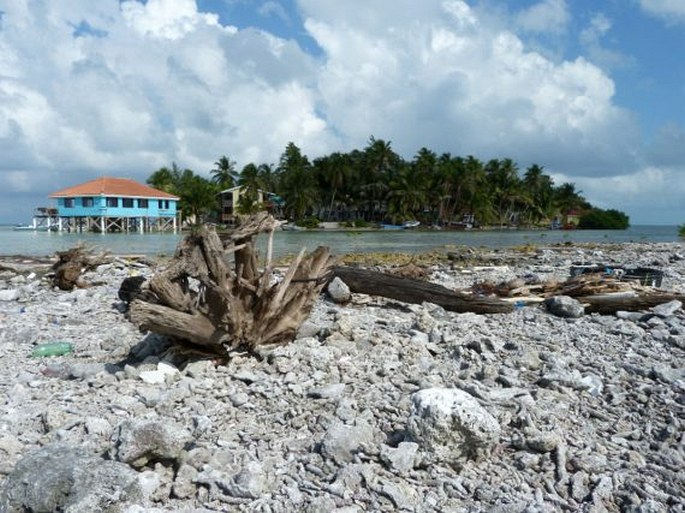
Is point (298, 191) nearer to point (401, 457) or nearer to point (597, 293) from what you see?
point (597, 293)

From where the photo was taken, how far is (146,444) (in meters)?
3.83

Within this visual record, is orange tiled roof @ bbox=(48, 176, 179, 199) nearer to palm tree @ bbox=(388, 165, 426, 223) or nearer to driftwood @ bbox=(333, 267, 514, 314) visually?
palm tree @ bbox=(388, 165, 426, 223)

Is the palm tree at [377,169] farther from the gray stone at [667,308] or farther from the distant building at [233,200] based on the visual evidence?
the gray stone at [667,308]

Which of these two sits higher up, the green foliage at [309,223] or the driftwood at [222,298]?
the driftwood at [222,298]

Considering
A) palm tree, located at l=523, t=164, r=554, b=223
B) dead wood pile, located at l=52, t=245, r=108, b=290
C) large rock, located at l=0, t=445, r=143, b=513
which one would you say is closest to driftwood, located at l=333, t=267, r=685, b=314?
large rock, located at l=0, t=445, r=143, b=513

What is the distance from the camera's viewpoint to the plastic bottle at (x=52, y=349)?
6.72m

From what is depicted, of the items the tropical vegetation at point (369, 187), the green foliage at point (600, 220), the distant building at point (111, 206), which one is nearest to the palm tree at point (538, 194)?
the tropical vegetation at point (369, 187)

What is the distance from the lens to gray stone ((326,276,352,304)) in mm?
9711

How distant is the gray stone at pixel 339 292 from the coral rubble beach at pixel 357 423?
2.48 meters

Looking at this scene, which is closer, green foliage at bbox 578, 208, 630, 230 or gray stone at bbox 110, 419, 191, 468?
gray stone at bbox 110, 419, 191, 468

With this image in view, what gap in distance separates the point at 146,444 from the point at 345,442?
1.35 metres

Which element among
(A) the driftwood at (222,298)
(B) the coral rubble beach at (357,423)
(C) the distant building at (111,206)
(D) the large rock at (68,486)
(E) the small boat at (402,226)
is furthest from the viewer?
(E) the small boat at (402,226)

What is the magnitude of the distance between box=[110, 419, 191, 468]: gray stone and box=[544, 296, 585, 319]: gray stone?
20.8 ft

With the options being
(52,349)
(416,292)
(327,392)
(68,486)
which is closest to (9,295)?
(52,349)
